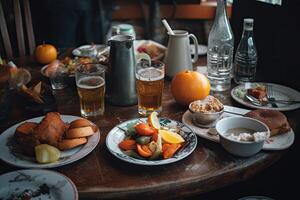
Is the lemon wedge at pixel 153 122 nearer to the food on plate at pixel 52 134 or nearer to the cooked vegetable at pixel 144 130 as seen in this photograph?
the cooked vegetable at pixel 144 130

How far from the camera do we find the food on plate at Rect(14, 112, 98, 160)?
91cm

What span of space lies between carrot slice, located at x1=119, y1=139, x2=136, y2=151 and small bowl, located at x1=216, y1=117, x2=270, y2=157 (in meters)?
0.24

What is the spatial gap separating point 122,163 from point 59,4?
2.15 metres

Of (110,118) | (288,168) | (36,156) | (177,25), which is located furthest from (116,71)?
(177,25)

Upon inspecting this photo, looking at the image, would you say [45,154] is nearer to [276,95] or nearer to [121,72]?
[121,72]

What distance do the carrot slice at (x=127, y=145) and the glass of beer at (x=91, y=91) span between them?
245 millimetres

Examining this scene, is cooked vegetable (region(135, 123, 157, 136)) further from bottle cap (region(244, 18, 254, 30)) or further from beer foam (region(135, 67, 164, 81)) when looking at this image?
bottle cap (region(244, 18, 254, 30))

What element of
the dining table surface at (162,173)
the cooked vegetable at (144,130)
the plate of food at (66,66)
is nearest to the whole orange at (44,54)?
the plate of food at (66,66)

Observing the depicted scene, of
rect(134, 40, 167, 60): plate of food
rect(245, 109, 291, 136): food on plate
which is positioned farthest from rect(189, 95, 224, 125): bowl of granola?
rect(134, 40, 167, 60): plate of food

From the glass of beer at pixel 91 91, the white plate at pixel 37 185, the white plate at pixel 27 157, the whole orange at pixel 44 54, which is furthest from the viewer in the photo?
the whole orange at pixel 44 54

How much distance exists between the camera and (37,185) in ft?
2.54

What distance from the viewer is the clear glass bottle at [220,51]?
1418mm

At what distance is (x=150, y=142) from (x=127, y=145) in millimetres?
66

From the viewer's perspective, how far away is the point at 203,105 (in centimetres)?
110
